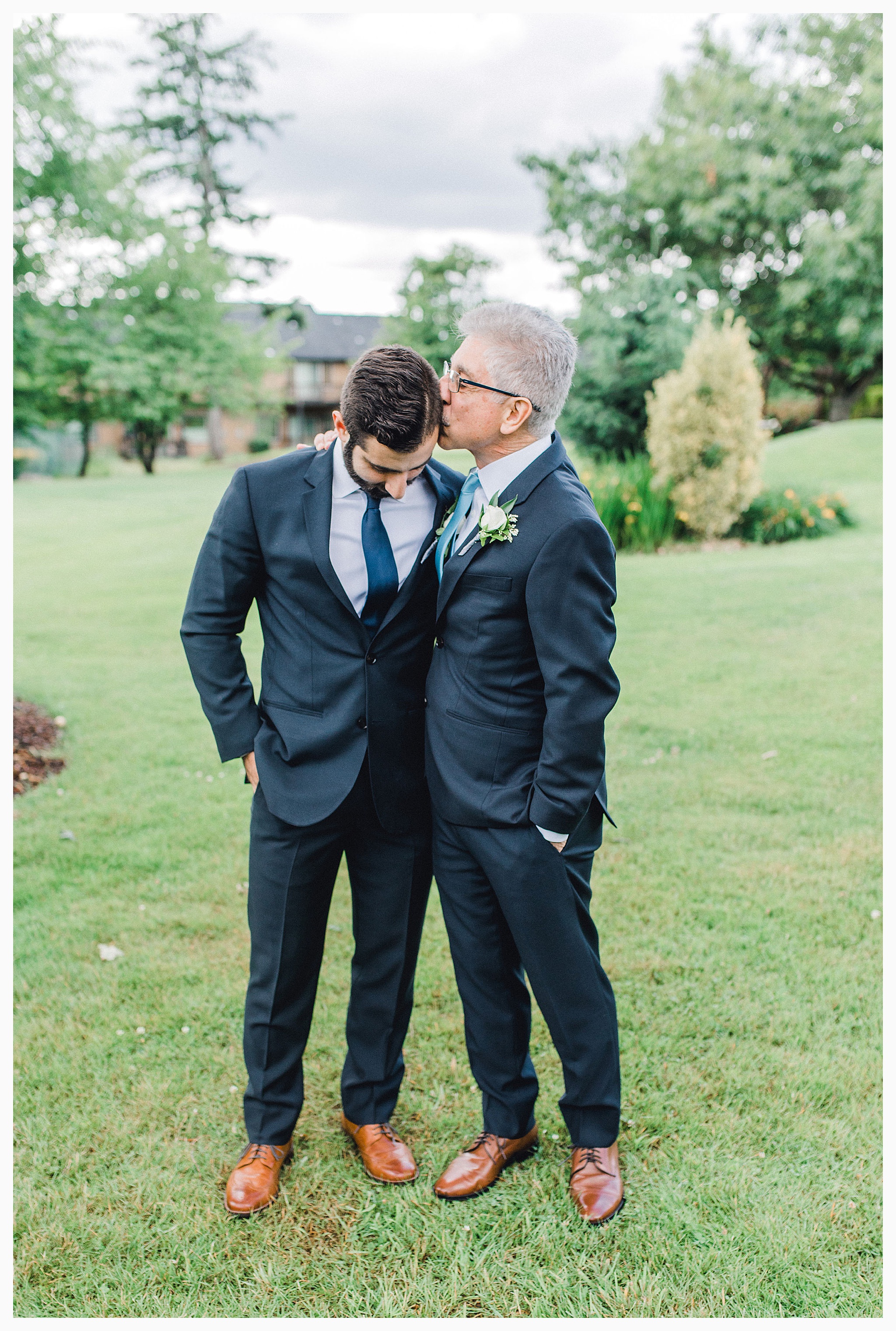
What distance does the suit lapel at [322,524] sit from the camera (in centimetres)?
257

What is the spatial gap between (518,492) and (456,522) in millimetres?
218

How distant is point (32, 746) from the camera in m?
6.41

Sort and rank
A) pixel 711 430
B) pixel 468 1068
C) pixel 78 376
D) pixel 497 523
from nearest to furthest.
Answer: pixel 497 523, pixel 468 1068, pixel 711 430, pixel 78 376

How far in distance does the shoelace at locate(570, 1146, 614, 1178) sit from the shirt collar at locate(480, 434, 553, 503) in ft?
6.47

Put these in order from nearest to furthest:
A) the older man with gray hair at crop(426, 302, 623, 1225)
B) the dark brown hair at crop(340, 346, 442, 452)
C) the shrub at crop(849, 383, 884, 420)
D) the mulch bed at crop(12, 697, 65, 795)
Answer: the dark brown hair at crop(340, 346, 442, 452) < the older man with gray hair at crop(426, 302, 623, 1225) < the mulch bed at crop(12, 697, 65, 795) < the shrub at crop(849, 383, 884, 420)

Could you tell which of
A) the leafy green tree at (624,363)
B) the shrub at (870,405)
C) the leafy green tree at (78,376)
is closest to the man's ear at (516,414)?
the leafy green tree at (78,376)

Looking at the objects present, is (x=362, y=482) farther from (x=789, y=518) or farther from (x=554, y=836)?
(x=789, y=518)

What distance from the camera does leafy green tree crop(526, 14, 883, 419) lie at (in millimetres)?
26422

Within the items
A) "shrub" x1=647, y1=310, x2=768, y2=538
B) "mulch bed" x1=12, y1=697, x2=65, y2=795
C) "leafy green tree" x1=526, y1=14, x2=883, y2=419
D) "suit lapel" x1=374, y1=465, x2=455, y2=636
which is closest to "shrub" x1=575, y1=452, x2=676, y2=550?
"shrub" x1=647, y1=310, x2=768, y2=538

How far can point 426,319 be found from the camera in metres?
27.9

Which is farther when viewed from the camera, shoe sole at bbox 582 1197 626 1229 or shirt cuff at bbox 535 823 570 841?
shoe sole at bbox 582 1197 626 1229

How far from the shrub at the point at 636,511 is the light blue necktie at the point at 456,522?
10643 mm

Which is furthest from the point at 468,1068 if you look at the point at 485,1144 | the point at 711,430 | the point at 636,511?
the point at 711,430

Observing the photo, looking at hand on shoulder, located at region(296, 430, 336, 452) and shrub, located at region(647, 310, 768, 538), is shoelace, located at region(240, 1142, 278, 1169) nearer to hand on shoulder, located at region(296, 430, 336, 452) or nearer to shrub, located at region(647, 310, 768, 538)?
hand on shoulder, located at region(296, 430, 336, 452)
